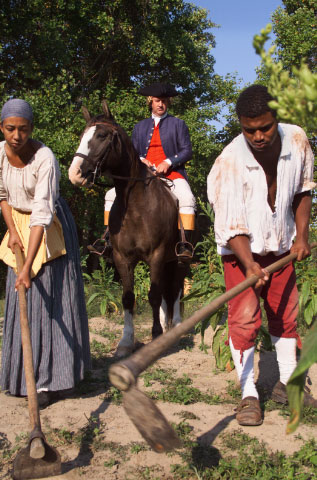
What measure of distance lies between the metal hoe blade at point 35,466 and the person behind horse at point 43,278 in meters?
1.15

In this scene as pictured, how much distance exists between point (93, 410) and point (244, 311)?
1.39m

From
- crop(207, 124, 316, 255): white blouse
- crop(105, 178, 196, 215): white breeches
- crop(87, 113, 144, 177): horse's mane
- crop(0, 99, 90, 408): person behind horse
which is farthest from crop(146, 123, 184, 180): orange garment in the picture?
crop(207, 124, 316, 255): white blouse

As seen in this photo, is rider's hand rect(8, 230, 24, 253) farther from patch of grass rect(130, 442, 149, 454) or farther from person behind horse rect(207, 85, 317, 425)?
patch of grass rect(130, 442, 149, 454)

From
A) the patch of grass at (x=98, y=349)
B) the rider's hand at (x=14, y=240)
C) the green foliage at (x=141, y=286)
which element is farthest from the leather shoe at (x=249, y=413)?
the green foliage at (x=141, y=286)

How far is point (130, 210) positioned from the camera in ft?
19.4

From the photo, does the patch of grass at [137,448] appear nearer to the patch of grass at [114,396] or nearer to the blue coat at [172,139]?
the patch of grass at [114,396]

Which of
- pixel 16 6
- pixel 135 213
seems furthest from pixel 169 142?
pixel 16 6

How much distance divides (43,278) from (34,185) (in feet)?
2.29

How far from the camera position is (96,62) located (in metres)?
17.4

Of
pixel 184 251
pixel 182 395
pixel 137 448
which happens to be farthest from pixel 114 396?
pixel 184 251

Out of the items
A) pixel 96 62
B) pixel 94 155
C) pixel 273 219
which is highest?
pixel 96 62

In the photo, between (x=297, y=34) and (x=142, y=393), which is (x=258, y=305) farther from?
(x=297, y=34)

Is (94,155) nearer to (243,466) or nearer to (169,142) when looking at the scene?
(169,142)

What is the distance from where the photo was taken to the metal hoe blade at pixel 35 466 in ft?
9.78
